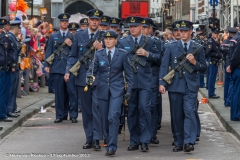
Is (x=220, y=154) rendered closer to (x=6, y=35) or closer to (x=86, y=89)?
(x=86, y=89)

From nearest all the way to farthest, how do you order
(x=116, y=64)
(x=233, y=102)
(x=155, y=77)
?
1. (x=116, y=64)
2. (x=155, y=77)
3. (x=233, y=102)

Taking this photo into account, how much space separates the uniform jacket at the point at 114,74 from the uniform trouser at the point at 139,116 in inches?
23.2

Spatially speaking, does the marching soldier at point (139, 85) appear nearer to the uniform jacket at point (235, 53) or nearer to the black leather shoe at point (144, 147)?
the black leather shoe at point (144, 147)

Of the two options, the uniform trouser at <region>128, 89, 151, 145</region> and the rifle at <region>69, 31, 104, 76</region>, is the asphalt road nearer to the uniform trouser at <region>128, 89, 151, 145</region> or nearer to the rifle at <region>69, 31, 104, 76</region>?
the uniform trouser at <region>128, 89, 151, 145</region>

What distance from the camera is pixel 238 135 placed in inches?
578

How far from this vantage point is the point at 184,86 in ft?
41.7

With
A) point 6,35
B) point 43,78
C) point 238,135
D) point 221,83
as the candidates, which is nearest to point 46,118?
point 6,35

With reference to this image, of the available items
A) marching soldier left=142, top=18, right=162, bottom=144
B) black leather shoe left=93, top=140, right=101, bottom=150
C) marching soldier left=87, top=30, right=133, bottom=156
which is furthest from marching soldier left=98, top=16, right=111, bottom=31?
black leather shoe left=93, top=140, right=101, bottom=150

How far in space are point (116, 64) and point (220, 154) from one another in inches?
86.2

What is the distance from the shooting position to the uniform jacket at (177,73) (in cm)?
1273

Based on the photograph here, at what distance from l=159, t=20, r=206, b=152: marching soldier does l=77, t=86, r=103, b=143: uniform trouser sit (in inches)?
43.8

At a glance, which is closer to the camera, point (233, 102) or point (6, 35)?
point (6, 35)

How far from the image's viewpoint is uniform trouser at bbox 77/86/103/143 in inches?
506

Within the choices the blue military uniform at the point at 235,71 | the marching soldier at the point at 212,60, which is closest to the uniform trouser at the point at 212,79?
the marching soldier at the point at 212,60
